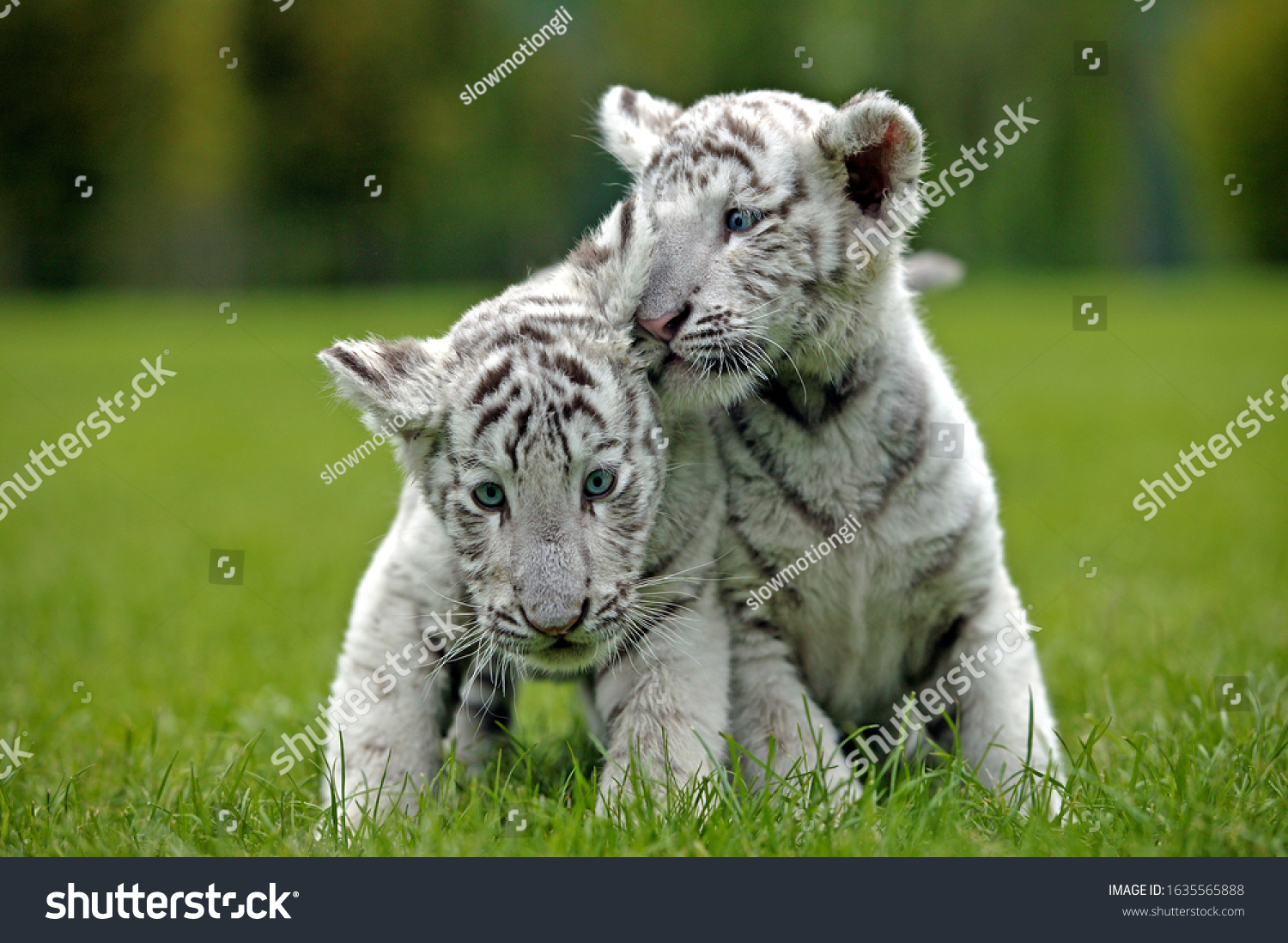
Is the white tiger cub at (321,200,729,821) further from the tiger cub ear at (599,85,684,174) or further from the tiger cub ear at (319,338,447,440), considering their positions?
the tiger cub ear at (599,85,684,174)

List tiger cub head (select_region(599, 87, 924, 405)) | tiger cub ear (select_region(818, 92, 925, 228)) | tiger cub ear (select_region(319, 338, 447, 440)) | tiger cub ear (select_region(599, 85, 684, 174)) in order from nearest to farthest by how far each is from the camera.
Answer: tiger cub ear (select_region(319, 338, 447, 440))
tiger cub head (select_region(599, 87, 924, 405))
tiger cub ear (select_region(818, 92, 925, 228))
tiger cub ear (select_region(599, 85, 684, 174))

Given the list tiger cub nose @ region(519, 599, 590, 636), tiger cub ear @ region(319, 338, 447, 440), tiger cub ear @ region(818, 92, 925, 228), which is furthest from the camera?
tiger cub ear @ region(818, 92, 925, 228)

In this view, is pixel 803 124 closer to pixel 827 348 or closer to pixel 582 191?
pixel 827 348

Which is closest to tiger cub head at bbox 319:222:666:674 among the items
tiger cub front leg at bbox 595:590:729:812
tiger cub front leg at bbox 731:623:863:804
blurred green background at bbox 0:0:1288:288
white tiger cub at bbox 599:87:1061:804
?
tiger cub front leg at bbox 595:590:729:812

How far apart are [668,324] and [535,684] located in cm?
305

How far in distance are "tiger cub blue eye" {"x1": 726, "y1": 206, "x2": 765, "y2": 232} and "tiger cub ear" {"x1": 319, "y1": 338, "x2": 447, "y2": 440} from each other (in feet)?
3.15

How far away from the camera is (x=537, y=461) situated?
3205mm

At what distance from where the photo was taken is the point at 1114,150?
2459cm

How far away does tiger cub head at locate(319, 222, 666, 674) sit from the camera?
10.5 feet

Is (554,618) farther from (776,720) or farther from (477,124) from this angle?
(477,124)

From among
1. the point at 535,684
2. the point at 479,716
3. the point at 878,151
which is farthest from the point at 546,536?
the point at 535,684

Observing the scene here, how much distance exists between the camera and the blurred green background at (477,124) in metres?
22.9

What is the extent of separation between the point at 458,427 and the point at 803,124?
4.91 ft

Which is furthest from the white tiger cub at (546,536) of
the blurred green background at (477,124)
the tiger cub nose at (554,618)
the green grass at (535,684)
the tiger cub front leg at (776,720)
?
the blurred green background at (477,124)
